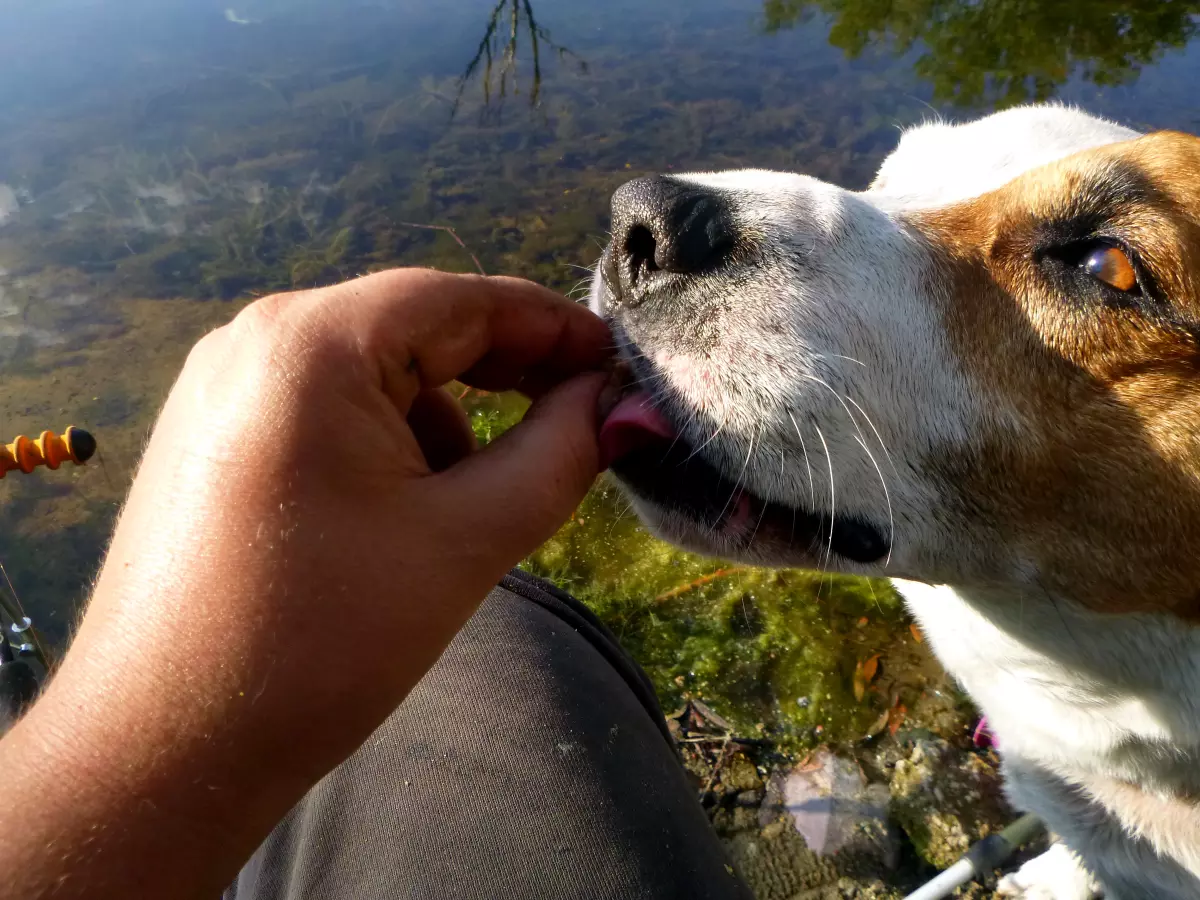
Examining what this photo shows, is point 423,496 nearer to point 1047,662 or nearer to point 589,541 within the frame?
point 1047,662

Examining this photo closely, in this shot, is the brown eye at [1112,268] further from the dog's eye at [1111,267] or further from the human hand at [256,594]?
the human hand at [256,594]

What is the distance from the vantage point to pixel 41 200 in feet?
24.8

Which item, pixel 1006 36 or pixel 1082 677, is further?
pixel 1006 36

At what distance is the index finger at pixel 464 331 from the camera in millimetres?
1326

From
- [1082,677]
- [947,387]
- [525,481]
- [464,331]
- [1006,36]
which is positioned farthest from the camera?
[1006,36]

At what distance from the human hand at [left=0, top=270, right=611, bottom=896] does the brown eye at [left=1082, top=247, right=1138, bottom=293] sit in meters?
1.55

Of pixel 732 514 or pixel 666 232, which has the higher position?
pixel 666 232

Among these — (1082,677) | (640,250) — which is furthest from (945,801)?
(640,250)

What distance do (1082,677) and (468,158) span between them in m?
7.52

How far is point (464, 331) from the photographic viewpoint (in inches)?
58.7

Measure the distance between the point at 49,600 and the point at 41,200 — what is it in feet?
16.5

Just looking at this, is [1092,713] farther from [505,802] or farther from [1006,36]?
[1006,36]

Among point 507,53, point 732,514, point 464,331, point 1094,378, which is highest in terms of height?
point 464,331

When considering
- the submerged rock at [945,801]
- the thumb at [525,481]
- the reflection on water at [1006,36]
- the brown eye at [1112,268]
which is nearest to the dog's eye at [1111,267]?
the brown eye at [1112,268]
